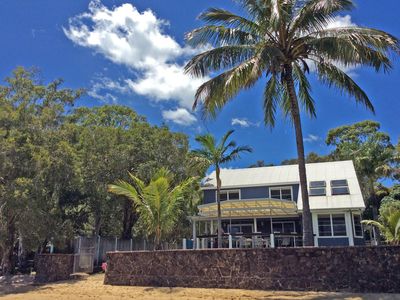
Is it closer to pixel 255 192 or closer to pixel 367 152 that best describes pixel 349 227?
pixel 255 192

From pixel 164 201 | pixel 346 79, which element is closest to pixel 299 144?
pixel 346 79

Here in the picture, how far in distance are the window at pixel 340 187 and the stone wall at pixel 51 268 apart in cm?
1556

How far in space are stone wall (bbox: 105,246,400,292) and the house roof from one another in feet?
31.6

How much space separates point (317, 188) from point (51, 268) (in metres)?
15.9

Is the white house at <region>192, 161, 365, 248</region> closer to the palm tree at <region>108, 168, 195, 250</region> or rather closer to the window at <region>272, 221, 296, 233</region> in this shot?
the window at <region>272, 221, 296, 233</region>

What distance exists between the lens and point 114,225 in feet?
94.9

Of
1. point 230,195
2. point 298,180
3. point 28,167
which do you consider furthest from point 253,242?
point 28,167

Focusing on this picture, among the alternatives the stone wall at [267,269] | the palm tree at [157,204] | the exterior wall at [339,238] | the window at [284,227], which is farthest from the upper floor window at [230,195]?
the stone wall at [267,269]

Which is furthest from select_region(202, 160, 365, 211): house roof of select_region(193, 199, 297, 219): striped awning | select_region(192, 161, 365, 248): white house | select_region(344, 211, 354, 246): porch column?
select_region(193, 199, 297, 219): striped awning

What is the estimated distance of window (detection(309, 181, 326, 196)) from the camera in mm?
23719

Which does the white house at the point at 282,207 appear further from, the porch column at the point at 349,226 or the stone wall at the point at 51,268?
the stone wall at the point at 51,268

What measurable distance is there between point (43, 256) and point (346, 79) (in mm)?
14815

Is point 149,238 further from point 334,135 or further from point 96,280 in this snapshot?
point 334,135

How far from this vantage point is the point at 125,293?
1401cm
